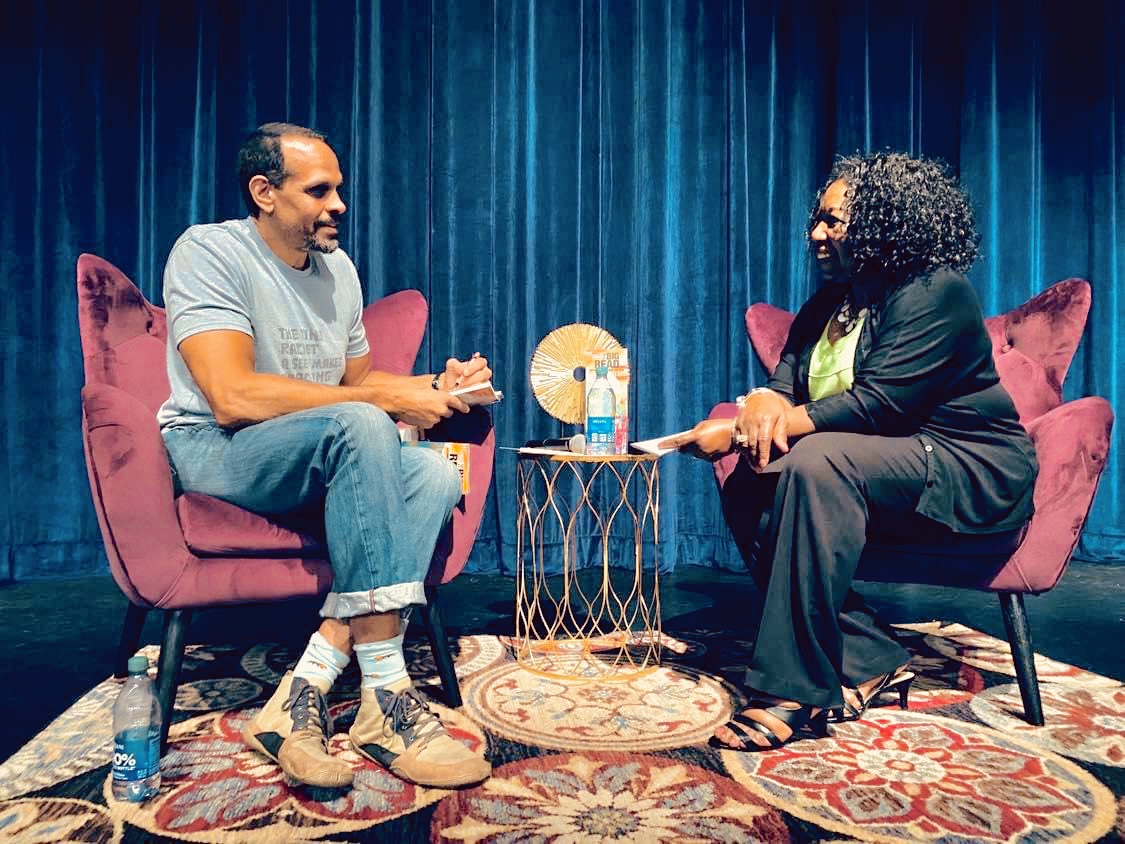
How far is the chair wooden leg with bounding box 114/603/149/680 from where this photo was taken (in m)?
1.88

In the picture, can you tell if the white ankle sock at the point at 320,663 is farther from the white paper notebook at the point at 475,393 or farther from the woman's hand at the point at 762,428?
the woman's hand at the point at 762,428

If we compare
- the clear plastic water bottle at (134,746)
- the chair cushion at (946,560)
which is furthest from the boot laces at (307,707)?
the chair cushion at (946,560)

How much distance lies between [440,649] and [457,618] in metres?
0.76

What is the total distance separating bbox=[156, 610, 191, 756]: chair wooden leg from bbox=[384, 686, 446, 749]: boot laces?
0.39m

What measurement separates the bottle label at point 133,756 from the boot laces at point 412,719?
0.37 metres

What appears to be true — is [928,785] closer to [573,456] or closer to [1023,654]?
[1023,654]

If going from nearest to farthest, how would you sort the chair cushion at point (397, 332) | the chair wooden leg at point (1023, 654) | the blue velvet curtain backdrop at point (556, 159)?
the chair wooden leg at point (1023, 654)
the chair cushion at point (397, 332)
the blue velvet curtain backdrop at point (556, 159)

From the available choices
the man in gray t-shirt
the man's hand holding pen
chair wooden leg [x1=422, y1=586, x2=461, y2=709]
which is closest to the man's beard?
the man in gray t-shirt

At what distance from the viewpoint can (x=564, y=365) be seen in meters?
2.21

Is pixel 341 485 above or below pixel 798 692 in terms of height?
above

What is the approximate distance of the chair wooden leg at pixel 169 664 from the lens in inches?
59.5

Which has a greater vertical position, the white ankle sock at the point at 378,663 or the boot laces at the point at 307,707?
the white ankle sock at the point at 378,663

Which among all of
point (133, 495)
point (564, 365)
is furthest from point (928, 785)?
point (133, 495)

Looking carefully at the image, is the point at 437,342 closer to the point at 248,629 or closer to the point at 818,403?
the point at 248,629
